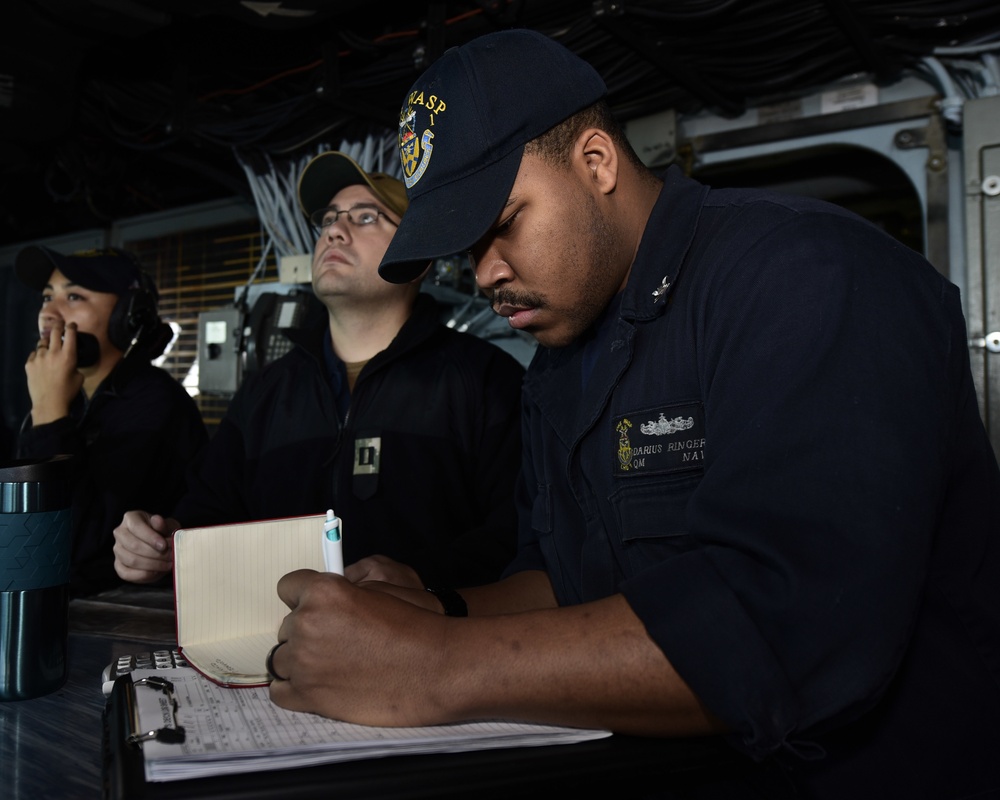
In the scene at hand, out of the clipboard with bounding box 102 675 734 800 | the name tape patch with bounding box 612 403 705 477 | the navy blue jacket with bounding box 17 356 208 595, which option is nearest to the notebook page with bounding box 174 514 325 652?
the clipboard with bounding box 102 675 734 800

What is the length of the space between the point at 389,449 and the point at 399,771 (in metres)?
1.22

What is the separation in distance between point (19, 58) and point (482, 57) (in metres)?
2.16

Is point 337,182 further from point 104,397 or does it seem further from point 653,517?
point 653,517

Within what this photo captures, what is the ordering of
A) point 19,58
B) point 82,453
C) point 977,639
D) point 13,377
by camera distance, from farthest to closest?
point 13,377 → point 19,58 → point 82,453 → point 977,639

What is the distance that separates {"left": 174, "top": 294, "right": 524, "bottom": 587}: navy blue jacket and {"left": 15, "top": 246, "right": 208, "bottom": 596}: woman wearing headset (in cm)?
31

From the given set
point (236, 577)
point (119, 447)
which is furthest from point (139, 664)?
point (119, 447)

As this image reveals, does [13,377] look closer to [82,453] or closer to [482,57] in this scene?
[82,453]

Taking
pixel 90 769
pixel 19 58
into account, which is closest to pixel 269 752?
pixel 90 769

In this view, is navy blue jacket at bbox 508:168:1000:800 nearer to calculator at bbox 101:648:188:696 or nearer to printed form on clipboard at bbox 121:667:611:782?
printed form on clipboard at bbox 121:667:611:782

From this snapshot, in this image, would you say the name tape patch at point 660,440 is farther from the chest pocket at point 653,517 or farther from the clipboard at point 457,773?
the clipboard at point 457,773

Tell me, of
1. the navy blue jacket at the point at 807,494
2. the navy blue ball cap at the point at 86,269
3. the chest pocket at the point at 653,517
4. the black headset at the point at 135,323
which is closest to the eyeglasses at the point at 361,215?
the black headset at the point at 135,323

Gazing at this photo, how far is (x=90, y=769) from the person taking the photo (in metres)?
0.72

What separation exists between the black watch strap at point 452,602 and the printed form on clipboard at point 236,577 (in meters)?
0.15

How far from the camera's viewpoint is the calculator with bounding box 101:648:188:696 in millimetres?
887
